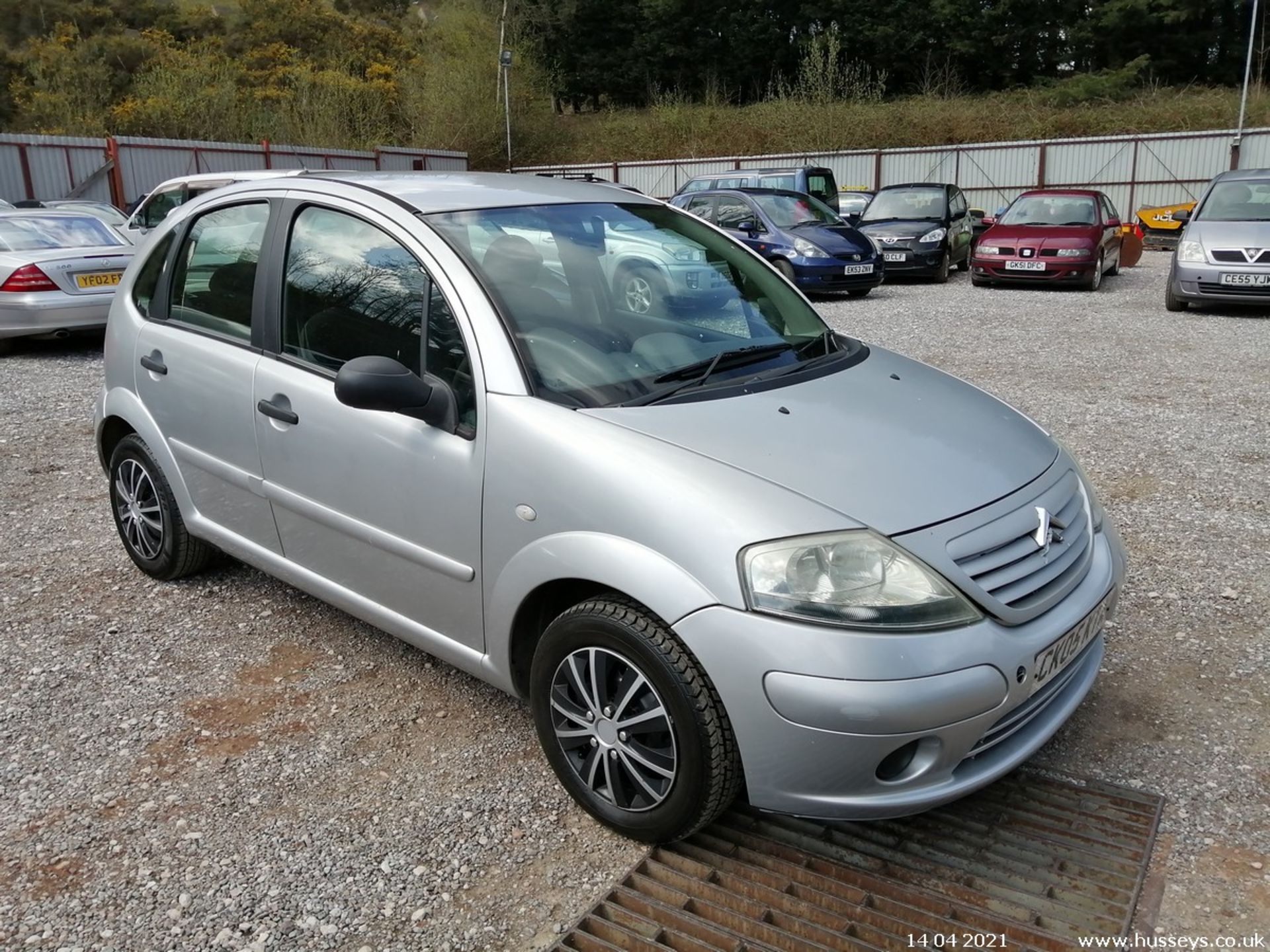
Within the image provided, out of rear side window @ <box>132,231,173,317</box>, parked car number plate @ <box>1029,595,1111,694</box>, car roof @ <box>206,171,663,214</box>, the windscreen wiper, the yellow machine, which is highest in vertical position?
car roof @ <box>206,171,663,214</box>

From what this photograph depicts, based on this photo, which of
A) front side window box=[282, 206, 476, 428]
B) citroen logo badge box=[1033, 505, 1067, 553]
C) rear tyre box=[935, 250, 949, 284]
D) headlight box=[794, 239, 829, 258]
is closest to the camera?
citroen logo badge box=[1033, 505, 1067, 553]

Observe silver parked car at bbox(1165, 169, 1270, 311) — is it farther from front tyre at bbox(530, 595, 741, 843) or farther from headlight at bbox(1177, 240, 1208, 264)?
front tyre at bbox(530, 595, 741, 843)

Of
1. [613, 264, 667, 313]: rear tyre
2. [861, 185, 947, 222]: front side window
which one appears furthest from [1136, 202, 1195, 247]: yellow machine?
[613, 264, 667, 313]: rear tyre

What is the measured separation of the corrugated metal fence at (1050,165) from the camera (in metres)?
25.8

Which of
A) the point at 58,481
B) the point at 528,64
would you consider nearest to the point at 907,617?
the point at 58,481

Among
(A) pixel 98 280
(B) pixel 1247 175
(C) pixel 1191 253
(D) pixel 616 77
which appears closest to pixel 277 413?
(A) pixel 98 280

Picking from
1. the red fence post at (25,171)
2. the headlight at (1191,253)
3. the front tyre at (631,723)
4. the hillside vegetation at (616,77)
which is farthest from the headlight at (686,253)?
the hillside vegetation at (616,77)

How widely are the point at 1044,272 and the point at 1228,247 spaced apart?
3.37m

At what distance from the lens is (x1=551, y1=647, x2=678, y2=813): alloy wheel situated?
2.55 m

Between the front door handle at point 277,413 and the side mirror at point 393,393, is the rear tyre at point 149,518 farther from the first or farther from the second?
the side mirror at point 393,393

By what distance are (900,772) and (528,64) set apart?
51.8 metres

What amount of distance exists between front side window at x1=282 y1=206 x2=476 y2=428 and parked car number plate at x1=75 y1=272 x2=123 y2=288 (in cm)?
Answer: 739

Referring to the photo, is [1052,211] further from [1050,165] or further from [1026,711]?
[1026,711]

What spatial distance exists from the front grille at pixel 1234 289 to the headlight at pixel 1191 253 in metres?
0.25
